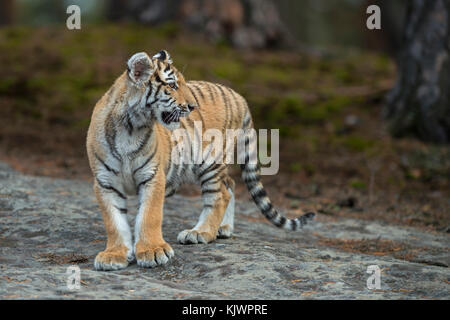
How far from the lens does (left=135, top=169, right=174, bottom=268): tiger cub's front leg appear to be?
4.93m

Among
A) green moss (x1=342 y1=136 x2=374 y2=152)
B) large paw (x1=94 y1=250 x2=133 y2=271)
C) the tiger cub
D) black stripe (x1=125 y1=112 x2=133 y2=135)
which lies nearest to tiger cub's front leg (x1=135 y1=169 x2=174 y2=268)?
the tiger cub

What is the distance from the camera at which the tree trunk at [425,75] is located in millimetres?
9891

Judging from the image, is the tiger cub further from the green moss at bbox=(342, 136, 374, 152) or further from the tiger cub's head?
the green moss at bbox=(342, 136, 374, 152)

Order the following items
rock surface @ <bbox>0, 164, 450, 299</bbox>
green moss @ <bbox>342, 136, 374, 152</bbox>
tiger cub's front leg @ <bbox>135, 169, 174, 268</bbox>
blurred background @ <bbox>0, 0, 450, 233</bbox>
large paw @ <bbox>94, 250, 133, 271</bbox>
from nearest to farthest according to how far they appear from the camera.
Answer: rock surface @ <bbox>0, 164, 450, 299</bbox>, large paw @ <bbox>94, 250, 133, 271</bbox>, tiger cub's front leg @ <bbox>135, 169, 174, 268</bbox>, blurred background @ <bbox>0, 0, 450, 233</bbox>, green moss @ <bbox>342, 136, 374, 152</bbox>

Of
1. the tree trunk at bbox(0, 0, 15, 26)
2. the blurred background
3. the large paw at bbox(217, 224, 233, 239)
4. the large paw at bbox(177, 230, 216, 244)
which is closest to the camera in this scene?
the large paw at bbox(177, 230, 216, 244)

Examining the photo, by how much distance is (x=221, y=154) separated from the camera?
608 centimetres

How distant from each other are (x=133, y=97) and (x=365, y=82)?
8.74 meters

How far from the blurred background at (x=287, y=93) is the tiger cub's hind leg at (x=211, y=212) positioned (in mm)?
1965

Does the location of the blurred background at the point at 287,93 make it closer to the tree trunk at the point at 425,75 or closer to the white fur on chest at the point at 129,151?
the tree trunk at the point at 425,75

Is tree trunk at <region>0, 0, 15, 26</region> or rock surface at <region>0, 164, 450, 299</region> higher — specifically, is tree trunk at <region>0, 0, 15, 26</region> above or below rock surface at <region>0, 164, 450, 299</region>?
above
